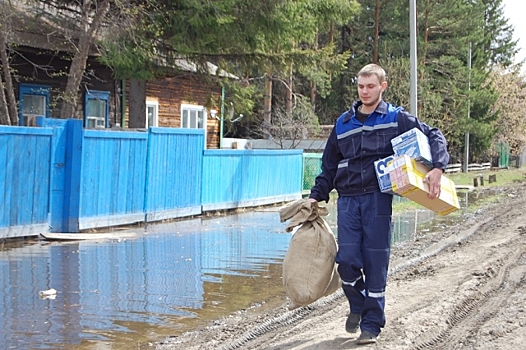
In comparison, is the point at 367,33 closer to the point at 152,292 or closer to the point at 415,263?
the point at 415,263

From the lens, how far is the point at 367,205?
5.88 meters

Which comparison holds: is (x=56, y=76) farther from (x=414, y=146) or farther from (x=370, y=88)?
(x=414, y=146)

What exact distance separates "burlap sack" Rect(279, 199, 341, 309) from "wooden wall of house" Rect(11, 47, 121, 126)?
1254 centimetres

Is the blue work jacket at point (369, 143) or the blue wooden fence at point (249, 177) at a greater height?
the blue work jacket at point (369, 143)

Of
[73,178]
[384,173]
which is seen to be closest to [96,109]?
[73,178]

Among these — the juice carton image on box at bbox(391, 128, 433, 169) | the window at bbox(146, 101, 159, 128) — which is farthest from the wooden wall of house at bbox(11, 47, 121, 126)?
the juice carton image on box at bbox(391, 128, 433, 169)

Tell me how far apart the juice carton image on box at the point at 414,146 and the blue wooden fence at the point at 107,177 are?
26.8 feet

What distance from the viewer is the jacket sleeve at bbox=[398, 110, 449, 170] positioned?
5.85 meters

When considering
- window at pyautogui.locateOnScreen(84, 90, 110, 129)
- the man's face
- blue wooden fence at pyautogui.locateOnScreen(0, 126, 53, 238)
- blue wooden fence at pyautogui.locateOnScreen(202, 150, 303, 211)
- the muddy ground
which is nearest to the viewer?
the man's face

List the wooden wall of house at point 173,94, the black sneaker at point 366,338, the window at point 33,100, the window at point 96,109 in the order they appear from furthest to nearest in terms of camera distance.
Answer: the wooden wall of house at point 173,94, the window at point 96,109, the window at point 33,100, the black sneaker at point 366,338

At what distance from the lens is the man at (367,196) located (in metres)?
5.86

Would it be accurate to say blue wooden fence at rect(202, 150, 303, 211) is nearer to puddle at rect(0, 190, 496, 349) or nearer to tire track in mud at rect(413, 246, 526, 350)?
puddle at rect(0, 190, 496, 349)

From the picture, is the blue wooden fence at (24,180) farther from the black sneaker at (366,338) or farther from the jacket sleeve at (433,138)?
the jacket sleeve at (433,138)

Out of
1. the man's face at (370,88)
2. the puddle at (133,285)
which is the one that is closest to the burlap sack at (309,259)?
the man's face at (370,88)
